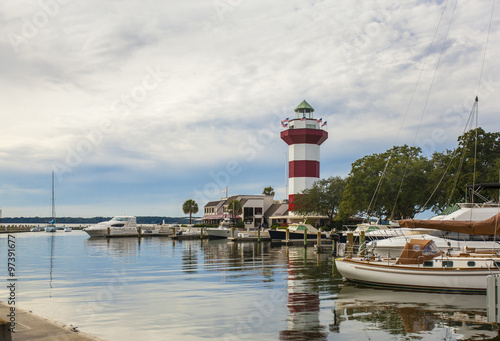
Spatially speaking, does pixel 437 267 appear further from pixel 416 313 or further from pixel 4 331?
pixel 4 331

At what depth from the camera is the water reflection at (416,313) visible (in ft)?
49.7

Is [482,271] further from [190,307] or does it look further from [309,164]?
[309,164]

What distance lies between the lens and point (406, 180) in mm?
58812

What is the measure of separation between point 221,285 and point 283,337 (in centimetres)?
1132

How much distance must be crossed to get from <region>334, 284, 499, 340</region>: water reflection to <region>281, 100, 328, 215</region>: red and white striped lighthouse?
5736 centimetres

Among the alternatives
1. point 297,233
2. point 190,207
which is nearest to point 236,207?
point 190,207

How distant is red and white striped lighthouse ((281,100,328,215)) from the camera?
7988 cm

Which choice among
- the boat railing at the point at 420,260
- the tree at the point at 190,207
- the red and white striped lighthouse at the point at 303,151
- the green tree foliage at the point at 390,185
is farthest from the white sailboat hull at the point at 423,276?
the tree at the point at 190,207

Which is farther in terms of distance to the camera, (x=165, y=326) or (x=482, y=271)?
(x=482, y=271)

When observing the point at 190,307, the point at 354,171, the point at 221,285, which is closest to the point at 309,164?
the point at 354,171

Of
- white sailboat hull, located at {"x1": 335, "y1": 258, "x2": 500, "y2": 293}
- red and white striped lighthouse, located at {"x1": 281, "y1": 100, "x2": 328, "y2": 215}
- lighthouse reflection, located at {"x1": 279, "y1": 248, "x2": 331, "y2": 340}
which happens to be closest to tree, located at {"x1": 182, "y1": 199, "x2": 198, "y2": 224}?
red and white striped lighthouse, located at {"x1": 281, "y1": 100, "x2": 328, "y2": 215}

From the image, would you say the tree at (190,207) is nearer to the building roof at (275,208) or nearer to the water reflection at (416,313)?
the building roof at (275,208)

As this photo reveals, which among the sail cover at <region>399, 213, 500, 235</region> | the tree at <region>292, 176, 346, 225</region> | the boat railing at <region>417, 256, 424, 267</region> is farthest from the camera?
the tree at <region>292, 176, 346, 225</region>

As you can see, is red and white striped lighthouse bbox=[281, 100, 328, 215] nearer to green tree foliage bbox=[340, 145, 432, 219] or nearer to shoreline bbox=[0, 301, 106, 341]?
green tree foliage bbox=[340, 145, 432, 219]
